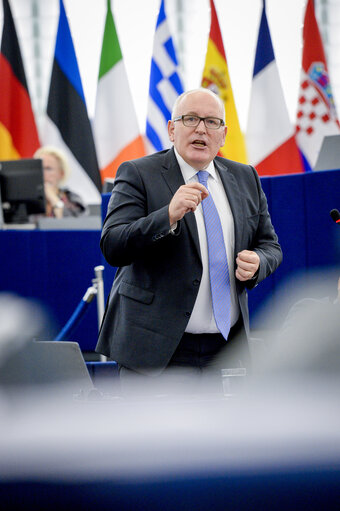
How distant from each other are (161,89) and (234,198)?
221 inches

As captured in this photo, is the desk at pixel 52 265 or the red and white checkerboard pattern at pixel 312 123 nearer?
the desk at pixel 52 265

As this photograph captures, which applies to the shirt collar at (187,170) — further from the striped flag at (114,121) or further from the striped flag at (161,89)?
the striped flag at (114,121)

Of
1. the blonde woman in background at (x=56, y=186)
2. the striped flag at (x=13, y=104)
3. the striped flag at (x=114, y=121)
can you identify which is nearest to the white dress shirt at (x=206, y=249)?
the blonde woman in background at (x=56, y=186)

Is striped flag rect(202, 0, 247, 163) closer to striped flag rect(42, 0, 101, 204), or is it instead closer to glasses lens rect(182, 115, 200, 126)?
striped flag rect(42, 0, 101, 204)

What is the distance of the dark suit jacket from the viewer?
5.74 ft

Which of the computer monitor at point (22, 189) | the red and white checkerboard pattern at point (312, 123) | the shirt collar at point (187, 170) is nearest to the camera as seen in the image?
the shirt collar at point (187, 170)

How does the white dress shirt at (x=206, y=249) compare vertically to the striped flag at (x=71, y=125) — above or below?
below

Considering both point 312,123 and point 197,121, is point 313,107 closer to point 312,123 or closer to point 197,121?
point 312,123

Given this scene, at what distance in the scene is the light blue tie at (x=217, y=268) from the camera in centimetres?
178

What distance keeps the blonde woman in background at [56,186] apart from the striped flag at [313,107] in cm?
237

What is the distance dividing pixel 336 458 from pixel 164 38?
7433 millimetres

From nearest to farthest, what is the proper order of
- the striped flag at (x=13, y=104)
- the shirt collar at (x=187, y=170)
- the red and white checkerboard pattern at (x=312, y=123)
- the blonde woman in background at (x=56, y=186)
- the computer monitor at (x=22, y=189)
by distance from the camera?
the shirt collar at (x=187, y=170), the computer monitor at (x=22, y=189), the blonde woman in background at (x=56, y=186), the red and white checkerboard pattern at (x=312, y=123), the striped flag at (x=13, y=104)

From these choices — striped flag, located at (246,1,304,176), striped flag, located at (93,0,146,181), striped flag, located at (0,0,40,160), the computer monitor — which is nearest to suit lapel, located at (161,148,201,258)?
the computer monitor

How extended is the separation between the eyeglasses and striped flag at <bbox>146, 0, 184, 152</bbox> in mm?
5354
